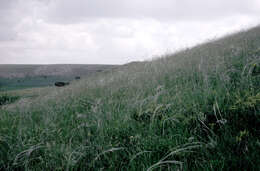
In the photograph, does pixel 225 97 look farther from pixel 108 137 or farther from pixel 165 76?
pixel 165 76

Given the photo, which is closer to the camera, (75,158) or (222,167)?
(222,167)

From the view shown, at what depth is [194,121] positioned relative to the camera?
1903 mm

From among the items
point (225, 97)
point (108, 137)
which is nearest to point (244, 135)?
point (225, 97)

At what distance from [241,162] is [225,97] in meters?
1.01

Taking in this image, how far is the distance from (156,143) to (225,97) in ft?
3.44

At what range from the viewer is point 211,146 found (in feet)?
4.99

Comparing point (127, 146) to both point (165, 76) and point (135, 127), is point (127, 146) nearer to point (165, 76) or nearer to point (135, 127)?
point (135, 127)

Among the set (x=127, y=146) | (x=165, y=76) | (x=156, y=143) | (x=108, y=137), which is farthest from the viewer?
(x=165, y=76)

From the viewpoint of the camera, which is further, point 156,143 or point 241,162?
point 156,143

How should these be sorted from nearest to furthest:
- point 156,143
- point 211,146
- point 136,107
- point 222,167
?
point 222,167 → point 211,146 → point 156,143 → point 136,107

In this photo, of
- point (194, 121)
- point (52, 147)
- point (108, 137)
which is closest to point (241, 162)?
point (194, 121)

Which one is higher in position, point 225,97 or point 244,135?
point 225,97

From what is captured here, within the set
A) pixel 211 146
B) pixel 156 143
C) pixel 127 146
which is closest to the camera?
pixel 211 146

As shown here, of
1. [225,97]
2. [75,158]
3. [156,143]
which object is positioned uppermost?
[225,97]
